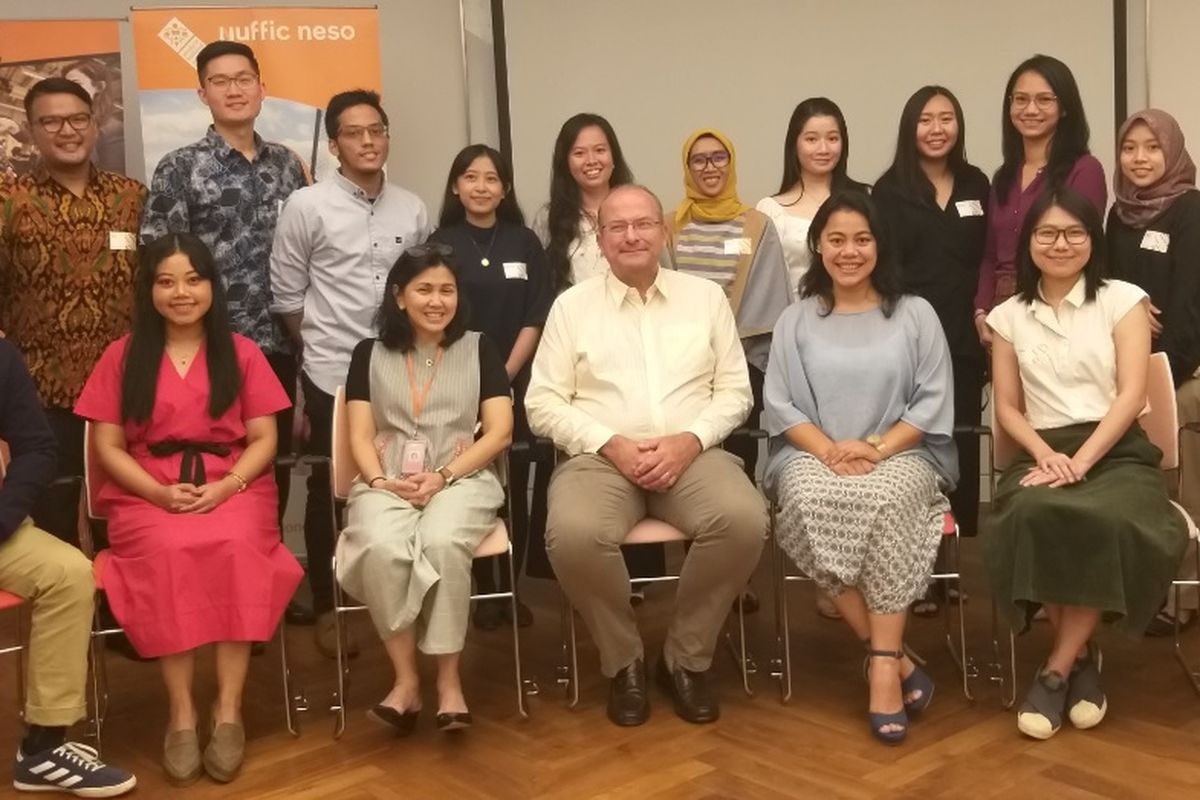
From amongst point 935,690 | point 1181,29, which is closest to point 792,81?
point 1181,29

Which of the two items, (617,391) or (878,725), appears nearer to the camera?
(878,725)

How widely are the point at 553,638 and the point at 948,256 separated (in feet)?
5.79

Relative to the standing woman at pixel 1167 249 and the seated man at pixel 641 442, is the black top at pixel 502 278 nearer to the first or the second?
the seated man at pixel 641 442

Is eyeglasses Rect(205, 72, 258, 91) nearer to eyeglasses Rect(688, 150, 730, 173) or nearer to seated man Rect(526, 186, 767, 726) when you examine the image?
seated man Rect(526, 186, 767, 726)

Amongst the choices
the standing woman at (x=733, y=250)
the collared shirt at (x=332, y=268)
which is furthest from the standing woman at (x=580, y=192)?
the collared shirt at (x=332, y=268)

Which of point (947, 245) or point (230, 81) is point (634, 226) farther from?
point (230, 81)

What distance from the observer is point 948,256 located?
4.09 m

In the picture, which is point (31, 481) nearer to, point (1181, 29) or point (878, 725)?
point (878, 725)

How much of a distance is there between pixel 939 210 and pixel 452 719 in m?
2.21

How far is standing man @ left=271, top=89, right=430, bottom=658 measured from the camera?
3949mm

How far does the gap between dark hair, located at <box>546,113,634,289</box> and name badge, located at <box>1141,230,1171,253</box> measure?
1.57 meters

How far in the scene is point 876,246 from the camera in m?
3.51

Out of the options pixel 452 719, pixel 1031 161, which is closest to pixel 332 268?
pixel 452 719

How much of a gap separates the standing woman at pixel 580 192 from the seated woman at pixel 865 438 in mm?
768
